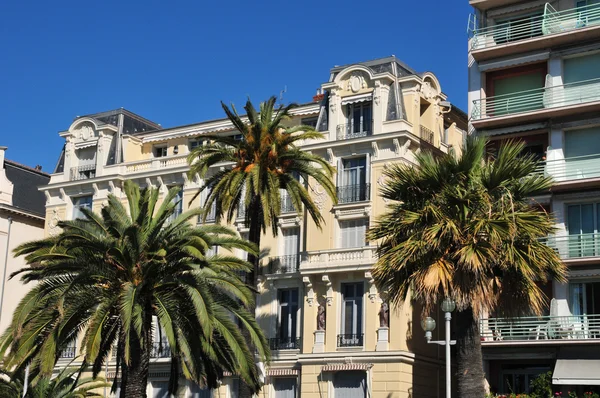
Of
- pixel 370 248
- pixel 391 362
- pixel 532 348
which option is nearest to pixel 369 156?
pixel 370 248

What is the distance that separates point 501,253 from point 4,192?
38703 millimetres

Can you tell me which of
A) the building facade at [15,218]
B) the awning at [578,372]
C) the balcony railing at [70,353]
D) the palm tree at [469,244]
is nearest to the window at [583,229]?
the awning at [578,372]

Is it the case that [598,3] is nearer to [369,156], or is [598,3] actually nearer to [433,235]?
[369,156]

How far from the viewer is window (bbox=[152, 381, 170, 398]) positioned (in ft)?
172

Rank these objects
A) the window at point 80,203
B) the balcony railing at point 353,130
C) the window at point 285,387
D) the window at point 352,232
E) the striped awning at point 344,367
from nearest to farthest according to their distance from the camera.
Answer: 1. the striped awning at point 344,367
2. the window at point 352,232
3. the window at point 285,387
4. the balcony railing at point 353,130
5. the window at point 80,203

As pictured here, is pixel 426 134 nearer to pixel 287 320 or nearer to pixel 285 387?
pixel 287 320

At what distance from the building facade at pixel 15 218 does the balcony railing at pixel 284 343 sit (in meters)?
17.4

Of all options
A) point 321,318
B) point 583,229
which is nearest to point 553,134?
point 583,229

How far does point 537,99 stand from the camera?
42.8 m

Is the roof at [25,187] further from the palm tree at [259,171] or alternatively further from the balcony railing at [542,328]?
the balcony railing at [542,328]

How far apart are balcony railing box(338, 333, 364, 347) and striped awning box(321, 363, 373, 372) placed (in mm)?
Result: 1033

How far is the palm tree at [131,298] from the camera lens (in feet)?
110

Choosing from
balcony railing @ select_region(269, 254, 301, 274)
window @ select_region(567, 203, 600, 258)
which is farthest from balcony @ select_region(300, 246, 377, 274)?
window @ select_region(567, 203, 600, 258)

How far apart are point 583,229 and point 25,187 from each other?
3660 centimetres
